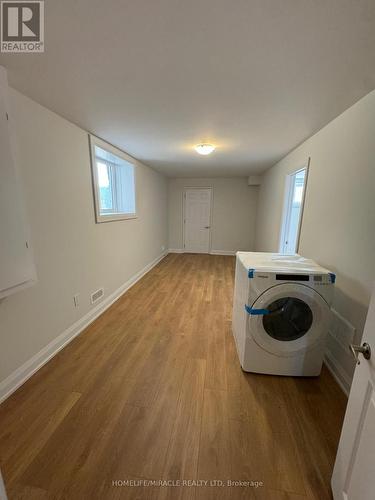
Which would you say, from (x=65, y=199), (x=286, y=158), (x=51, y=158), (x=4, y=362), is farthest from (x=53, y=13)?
(x=286, y=158)

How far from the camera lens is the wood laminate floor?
102 centimetres

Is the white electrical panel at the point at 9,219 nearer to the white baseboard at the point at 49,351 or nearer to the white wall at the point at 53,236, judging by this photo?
the white wall at the point at 53,236

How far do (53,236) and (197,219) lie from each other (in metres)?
4.41

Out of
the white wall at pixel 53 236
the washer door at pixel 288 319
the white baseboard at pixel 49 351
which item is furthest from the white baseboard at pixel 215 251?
the washer door at pixel 288 319

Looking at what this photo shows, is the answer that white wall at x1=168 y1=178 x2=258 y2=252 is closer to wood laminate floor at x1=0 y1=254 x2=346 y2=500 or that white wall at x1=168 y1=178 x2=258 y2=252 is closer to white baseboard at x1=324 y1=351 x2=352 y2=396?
wood laminate floor at x1=0 y1=254 x2=346 y2=500

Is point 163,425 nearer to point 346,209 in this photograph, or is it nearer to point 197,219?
point 346,209

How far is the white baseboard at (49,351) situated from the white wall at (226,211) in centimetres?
354

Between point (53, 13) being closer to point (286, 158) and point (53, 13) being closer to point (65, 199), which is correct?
point (65, 199)

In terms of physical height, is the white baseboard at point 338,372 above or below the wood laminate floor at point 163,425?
above

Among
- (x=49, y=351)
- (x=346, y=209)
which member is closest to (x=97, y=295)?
(x=49, y=351)

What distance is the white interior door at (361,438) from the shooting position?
696mm

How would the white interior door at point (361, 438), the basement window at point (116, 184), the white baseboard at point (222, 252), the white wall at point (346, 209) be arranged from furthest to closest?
the white baseboard at point (222, 252) → the basement window at point (116, 184) → the white wall at point (346, 209) → the white interior door at point (361, 438)

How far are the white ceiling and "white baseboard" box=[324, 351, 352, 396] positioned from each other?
2.07 m

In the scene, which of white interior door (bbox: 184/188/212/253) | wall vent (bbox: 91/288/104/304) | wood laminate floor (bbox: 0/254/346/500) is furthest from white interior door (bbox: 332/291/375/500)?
white interior door (bbox: 184/188/212/253)
